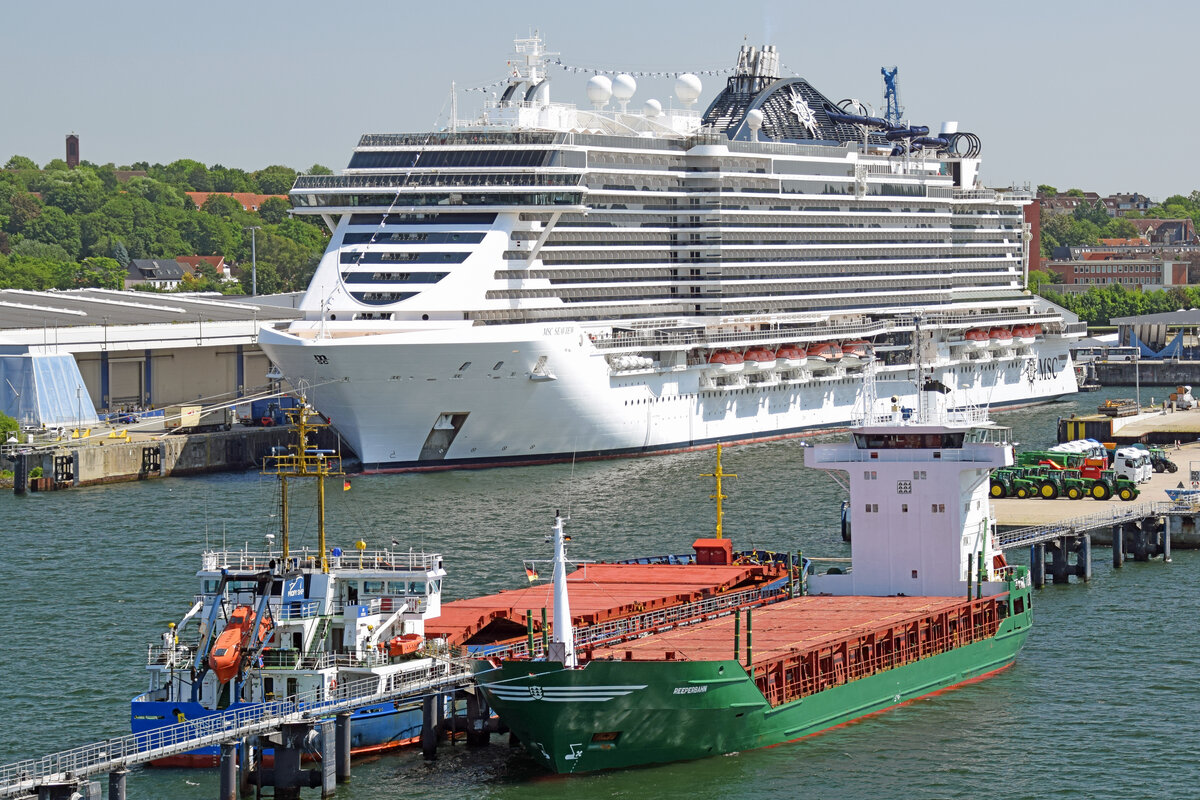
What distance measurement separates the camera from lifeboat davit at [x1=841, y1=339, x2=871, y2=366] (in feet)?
324

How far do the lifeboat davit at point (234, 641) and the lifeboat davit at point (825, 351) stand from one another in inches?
2528

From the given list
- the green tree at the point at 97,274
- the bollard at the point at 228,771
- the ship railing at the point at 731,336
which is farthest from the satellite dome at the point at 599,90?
the green tree at the point at 97,274

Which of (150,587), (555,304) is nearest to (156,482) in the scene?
(555,304)

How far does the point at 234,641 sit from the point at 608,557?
22673 millimetres

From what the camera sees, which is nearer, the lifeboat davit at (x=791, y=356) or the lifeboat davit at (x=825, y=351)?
the lifeboat davit at (x=791, y=356)

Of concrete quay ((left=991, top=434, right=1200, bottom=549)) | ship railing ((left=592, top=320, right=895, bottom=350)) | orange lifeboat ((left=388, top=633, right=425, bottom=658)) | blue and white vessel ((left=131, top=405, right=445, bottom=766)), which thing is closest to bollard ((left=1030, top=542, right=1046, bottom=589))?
concrete quay ((left=991, top=434, right=1200, bottom=549))

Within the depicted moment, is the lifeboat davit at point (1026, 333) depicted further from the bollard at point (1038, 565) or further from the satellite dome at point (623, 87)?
the bollard at point (1038, 565)

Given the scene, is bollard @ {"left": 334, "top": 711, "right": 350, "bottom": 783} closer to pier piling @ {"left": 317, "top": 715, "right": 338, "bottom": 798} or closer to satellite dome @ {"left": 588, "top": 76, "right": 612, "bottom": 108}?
pier piling @ {"left": 317, "top": 715, "right": 338, "bottom": 798}

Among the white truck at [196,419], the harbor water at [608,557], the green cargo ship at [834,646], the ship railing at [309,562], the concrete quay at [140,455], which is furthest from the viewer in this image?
the white truck at [196,419]

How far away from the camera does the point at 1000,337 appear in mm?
113688

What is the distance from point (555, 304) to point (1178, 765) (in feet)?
161

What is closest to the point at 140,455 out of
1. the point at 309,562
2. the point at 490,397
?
the point at 490,397

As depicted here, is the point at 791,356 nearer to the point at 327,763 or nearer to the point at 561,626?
the point at 561,626

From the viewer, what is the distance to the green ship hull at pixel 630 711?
3325cm
